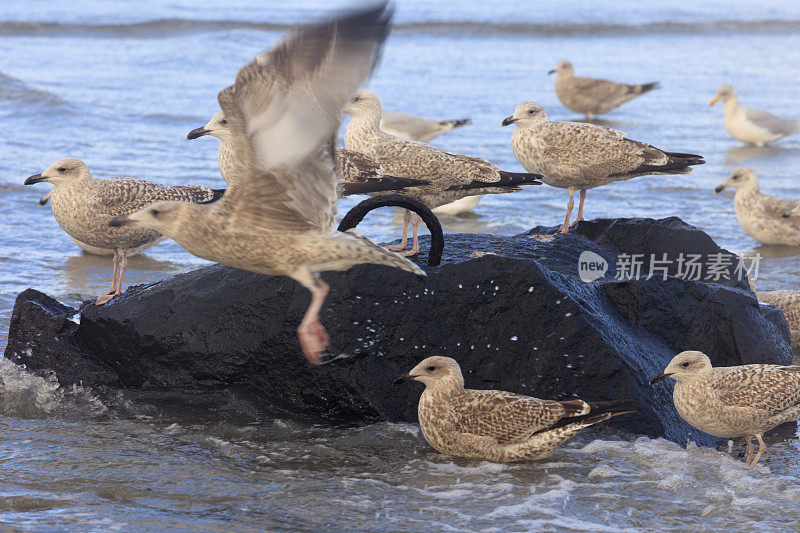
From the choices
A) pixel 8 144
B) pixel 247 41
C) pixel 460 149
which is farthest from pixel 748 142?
pixel 247 41

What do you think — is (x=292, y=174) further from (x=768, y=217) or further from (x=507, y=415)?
(x=768, y=217)

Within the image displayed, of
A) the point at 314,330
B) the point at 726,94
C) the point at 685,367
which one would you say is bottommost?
the point at 685,367

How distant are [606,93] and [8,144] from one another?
393 inches

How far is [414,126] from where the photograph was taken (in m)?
13.0

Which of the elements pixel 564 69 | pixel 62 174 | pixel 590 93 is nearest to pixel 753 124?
pixel 590 93

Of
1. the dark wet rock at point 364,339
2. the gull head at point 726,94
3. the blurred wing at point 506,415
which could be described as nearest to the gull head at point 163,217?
the dark wet rock at point 364,339

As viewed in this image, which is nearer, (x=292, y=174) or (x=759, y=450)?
(x=292, y=174)

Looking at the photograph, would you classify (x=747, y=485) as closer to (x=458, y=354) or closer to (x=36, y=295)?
(x=458, y=354)

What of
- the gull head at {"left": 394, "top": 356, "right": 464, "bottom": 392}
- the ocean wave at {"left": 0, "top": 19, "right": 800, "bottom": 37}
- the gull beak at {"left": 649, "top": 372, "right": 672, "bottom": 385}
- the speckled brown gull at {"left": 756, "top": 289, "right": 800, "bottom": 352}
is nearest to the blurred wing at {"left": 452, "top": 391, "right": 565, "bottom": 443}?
the gull head at {"left": 394, "top": 356, "right": 464, "bottom": 392}

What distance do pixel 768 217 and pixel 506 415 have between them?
6.20 meters

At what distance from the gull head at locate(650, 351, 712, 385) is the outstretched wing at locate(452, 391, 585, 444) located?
0.70 m

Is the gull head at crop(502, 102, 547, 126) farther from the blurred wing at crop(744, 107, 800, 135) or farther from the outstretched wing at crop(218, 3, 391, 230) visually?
the blurred wing at crop(744, 107, 800, 135)

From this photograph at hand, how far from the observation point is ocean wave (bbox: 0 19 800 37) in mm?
25438

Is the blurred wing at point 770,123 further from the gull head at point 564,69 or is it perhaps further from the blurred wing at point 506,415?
the blurred wing at point 506,415
